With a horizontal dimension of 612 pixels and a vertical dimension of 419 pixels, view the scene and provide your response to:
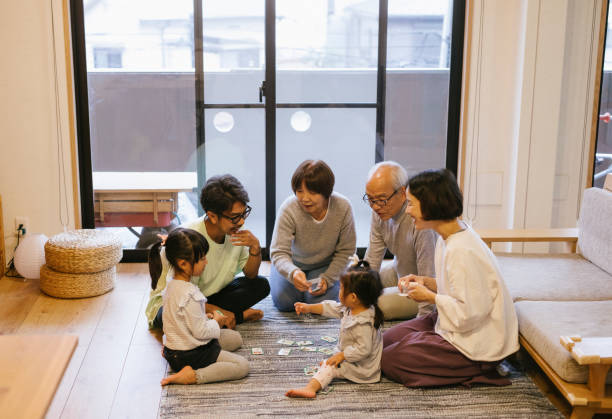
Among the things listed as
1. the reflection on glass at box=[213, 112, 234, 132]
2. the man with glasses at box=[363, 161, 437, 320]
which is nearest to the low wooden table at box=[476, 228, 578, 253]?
the man with glasses at box=[363, 161, 437, 320]

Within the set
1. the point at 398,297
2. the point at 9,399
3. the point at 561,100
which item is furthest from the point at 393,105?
the point at 9,399

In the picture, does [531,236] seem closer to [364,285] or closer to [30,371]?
[364,285]

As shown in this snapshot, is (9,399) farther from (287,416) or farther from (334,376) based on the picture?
(334,376)

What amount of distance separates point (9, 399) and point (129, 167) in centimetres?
273

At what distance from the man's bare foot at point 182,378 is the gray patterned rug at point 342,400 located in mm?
24

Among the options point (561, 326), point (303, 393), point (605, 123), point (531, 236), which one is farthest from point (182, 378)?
point (605, 123)

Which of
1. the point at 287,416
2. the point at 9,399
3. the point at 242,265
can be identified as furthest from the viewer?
the point at 242,265

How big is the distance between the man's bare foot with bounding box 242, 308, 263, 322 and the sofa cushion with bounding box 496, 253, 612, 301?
1.26 m

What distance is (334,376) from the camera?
109 inches

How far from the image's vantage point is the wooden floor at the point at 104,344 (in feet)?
8.63

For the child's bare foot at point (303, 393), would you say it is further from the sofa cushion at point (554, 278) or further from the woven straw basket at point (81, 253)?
the woven straw basket at point (81, 253)

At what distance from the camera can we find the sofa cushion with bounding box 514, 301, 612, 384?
2.42 metres

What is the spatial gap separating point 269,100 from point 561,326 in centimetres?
240

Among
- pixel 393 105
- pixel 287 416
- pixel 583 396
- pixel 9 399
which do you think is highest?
pixel 393 105
